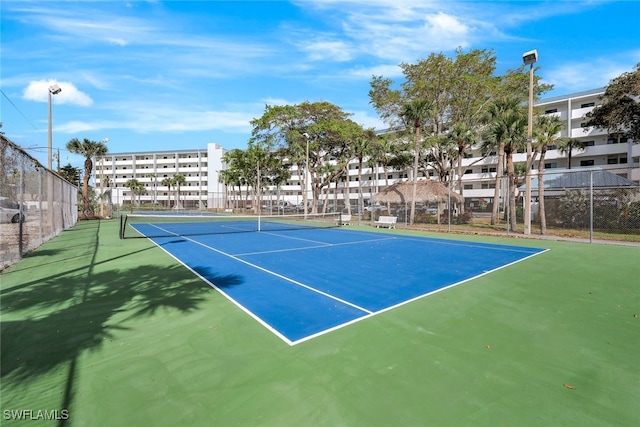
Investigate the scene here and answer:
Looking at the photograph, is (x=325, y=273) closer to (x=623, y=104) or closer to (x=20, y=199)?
(x=20, y=199)

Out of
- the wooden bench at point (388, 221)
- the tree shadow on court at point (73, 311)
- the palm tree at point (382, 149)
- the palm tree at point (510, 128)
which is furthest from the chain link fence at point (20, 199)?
the palm tree at point (382, 149)

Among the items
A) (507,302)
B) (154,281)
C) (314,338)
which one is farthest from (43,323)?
(507,302)

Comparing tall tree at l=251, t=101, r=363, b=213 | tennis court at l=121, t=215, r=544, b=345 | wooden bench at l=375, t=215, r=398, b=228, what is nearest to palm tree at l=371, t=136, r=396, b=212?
tall tree at l=251, t=101, r=363, b=213

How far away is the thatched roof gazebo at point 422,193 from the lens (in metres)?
31.3

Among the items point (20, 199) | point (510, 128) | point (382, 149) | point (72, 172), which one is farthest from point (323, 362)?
point (72, 172)

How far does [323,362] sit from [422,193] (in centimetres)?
3007

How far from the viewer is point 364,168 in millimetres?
73625

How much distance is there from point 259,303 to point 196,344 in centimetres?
188

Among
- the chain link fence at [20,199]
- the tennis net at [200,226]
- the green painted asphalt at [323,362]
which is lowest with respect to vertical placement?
the green painted asphalt at [323,362]

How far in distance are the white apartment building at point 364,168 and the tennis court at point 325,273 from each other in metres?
10.2

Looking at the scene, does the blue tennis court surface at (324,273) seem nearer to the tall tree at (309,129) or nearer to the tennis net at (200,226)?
the tennis net at (200,226)

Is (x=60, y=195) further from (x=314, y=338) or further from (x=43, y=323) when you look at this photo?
(x=314, y=338)

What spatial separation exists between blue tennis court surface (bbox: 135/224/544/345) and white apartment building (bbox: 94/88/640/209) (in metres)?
Answer: 10.6

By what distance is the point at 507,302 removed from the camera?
6.52 m
